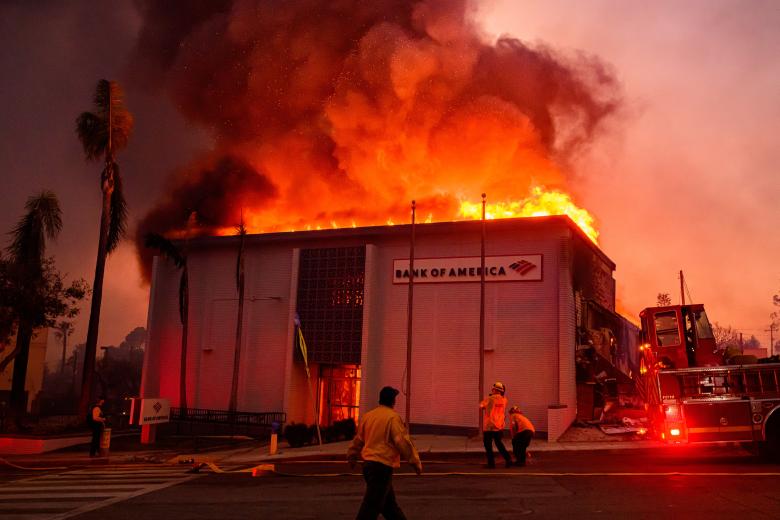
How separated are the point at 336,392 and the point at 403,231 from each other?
7.35m

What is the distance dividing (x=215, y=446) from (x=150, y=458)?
373 centimetres

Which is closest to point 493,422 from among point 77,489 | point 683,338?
point 683,338

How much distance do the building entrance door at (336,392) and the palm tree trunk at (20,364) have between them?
10.9 m

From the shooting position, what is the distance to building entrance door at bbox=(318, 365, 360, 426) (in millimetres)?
27250

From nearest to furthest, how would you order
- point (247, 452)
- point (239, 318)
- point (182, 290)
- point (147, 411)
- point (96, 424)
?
1. point (96, 424)
2. point (247, 452)
3. point (147, 411)
4. point (239, 318)
5. point (182, 290)

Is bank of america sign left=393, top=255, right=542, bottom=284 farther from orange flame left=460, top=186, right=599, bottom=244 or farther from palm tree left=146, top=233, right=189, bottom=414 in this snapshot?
palm tree left=146, top=233, right=189, bottom=414

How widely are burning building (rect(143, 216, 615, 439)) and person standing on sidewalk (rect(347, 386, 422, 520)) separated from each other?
15.0 meters

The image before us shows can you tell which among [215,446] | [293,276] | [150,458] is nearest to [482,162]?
[293,276]

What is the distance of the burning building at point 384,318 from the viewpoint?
23.0 m

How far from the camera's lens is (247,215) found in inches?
1259

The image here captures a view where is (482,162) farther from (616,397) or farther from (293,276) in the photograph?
(616,397)

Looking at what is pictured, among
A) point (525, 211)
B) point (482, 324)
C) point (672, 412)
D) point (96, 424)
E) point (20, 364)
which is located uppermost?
point (525, 211)

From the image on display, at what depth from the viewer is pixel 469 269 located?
24.2m

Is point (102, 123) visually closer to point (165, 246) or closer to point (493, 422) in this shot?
point (165, 246)
